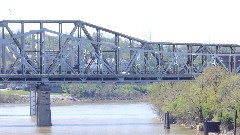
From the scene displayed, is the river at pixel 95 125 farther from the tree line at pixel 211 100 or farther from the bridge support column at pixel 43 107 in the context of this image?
the tree line at pixel 211 100

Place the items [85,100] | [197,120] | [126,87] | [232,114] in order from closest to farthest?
1. [232,114]
2. [197,120]
3. [85,100]
4. [126,87]

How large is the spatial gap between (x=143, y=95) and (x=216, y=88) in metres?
104

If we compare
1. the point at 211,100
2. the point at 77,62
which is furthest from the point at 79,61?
the point at 211,100

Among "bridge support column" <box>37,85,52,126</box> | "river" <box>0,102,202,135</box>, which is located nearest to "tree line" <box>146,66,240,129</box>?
"river" <box>0,102,202,135</box>

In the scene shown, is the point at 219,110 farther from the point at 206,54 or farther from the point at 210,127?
the point at 206,54

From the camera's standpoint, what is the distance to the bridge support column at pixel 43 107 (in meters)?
102

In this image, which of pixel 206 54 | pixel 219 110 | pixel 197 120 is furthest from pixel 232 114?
pixel 206 54

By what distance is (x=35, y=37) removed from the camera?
12175 cm

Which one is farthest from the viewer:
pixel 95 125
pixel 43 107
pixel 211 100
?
pixel 43 107

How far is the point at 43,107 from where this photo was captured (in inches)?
4085

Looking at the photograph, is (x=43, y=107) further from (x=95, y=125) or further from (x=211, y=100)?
(x=211, y=100)

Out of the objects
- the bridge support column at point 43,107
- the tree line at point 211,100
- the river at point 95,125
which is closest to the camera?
the tree line at point 211,100

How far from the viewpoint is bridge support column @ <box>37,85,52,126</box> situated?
10150cm

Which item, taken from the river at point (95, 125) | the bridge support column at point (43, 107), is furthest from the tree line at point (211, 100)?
the bridge support column at point (43, 107)
